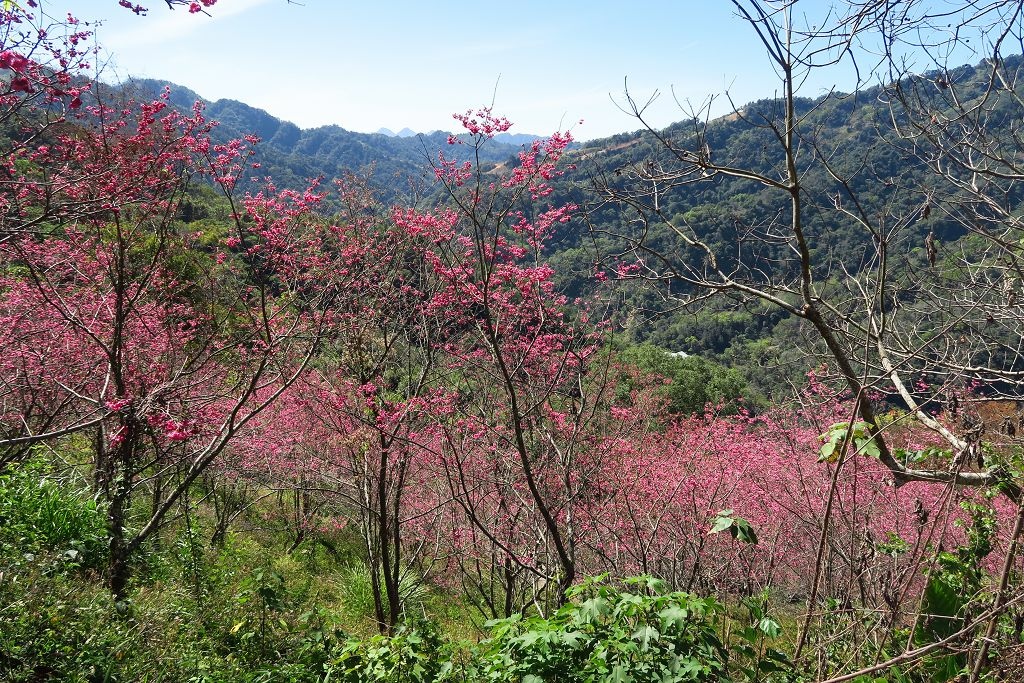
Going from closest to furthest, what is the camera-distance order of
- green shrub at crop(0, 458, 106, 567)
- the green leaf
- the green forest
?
1. the green leaf
2. the green forest
3. green shrub at crop(0, 458, 106, 567)

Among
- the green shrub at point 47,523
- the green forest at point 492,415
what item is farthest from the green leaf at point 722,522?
the green shrub at point 47,523

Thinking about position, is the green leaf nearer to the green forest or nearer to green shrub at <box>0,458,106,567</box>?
the green forest

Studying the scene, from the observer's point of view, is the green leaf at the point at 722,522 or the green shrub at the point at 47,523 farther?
the green shrub at the point at 47,523

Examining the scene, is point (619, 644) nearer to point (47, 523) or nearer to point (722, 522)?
point (722, 522)

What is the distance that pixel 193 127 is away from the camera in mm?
4824

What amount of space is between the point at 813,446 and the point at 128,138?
33.7ft

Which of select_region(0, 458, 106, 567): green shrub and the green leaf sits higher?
the green leaf

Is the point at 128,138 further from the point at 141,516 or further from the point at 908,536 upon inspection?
the point at 908,536

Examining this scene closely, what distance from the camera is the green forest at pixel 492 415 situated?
2699 millimetres

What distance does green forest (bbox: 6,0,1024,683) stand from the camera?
8.86 ft

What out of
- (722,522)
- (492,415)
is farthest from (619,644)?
(492,415)

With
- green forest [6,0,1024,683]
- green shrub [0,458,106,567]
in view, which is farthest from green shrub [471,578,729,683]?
green shrub [0,458,106,567]

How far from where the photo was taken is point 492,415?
542 centimetres

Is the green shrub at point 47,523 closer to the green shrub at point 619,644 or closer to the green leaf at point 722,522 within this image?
the green shrub at point 619,644
